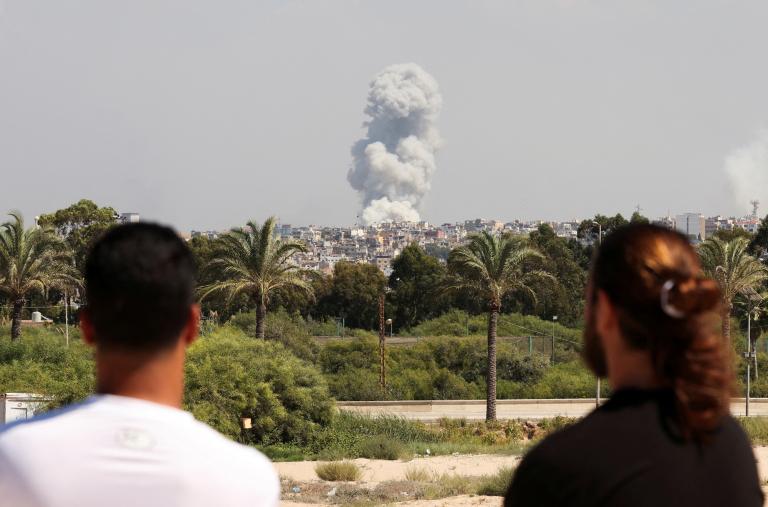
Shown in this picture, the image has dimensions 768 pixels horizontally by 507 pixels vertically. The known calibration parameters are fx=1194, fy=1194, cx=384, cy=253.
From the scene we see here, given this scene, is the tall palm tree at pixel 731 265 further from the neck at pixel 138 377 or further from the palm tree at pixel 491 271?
the neck at pixel 138 377

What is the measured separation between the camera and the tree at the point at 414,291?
2783 inches

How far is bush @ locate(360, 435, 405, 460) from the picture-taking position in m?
27.8

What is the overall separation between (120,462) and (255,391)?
Result: 2807 cm

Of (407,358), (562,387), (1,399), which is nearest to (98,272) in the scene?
(1,399)

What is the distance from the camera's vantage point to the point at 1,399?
24156 millimetres

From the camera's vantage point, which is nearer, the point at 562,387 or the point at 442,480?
the point at 442,480

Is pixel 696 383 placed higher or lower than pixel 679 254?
lower

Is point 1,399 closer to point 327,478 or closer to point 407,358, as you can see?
point 327,478

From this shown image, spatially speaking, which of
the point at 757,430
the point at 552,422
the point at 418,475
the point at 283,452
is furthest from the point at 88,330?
the point at 552,422

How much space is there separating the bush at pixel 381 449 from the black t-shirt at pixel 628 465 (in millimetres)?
25509

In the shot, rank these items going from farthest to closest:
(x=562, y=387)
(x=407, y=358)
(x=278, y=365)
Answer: (x=407, y=358) → (x=562, y=387) → (x=278, y=365)

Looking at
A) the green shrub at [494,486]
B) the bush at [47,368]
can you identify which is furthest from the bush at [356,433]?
the green shrub at [494,486]

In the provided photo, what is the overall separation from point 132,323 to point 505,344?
164 feet

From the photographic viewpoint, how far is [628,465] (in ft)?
7.68
